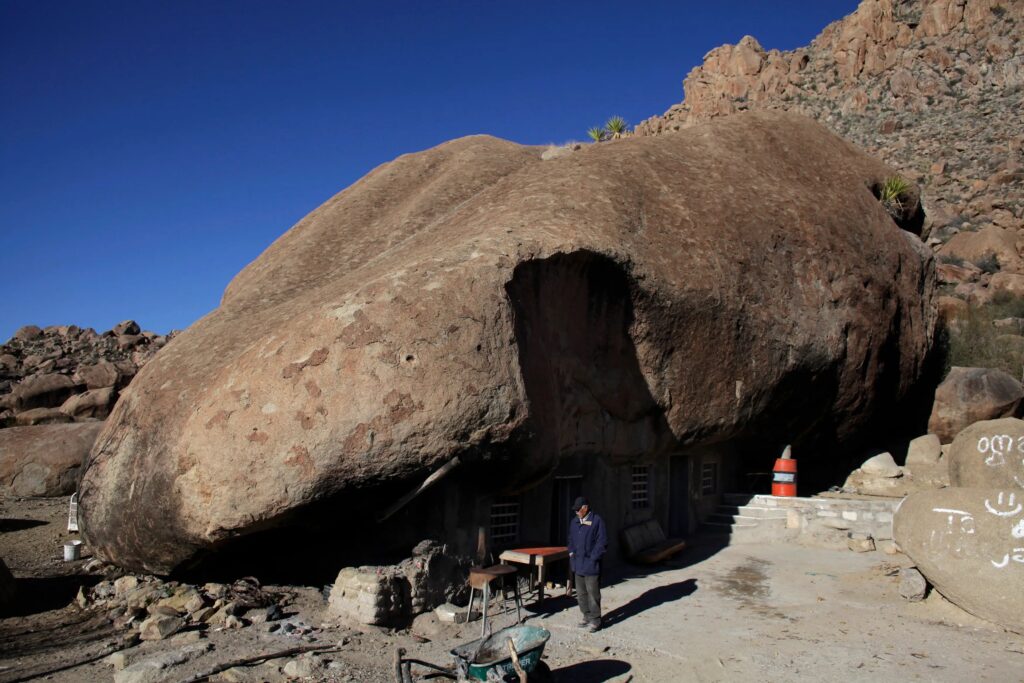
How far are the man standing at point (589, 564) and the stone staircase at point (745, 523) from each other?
5.82m

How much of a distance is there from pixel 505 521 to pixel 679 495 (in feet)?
15.0

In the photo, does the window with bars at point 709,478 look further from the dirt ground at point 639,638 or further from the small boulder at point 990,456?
the small boulder at point 990,456

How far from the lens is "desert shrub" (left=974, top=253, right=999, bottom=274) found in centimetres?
2964

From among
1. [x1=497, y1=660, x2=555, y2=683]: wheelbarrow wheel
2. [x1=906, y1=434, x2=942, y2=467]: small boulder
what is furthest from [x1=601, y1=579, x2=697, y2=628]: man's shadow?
[x1=906, y1=434, x2=942, y2=467]: small boulder

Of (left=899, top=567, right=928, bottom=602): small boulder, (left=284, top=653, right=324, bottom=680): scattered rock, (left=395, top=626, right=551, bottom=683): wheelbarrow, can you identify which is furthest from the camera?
(left=899, top=567, right=928, bottom=602): small boulder

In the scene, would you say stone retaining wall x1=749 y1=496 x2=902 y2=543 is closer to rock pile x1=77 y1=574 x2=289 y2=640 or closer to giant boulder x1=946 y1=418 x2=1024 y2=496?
giant boulder x1=946 y1=418 x2=1024 y2=496

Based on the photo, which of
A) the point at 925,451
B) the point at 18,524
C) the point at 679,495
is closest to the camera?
the point at 18,524

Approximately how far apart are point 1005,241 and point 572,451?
26954 mm

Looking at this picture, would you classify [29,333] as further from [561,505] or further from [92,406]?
[561,505]

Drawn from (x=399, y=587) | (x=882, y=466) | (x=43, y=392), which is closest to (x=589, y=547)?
(x=399, y=587)

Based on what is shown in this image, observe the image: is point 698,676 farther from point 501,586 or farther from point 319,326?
point 319,326

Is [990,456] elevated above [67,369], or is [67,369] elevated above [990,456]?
[67,369]

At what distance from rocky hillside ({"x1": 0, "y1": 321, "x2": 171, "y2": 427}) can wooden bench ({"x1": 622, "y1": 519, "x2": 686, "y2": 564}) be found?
16.2m

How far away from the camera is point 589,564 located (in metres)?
8.73
